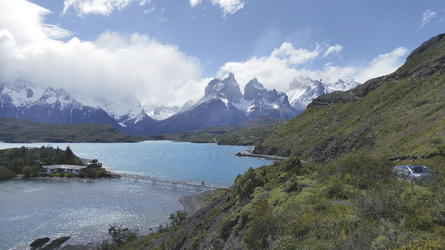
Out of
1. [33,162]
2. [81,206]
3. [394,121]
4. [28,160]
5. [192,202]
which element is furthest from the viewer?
[33,162]

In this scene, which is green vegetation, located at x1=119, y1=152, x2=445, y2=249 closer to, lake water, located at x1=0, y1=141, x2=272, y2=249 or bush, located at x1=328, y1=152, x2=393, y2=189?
bush, located at x1=328, y1=152, x2=393, y2=189

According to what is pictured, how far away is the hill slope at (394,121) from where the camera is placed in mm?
43281

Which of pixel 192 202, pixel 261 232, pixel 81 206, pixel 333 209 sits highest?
pixel 333 209

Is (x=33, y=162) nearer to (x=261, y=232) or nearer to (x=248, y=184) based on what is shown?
(x=248, y=184)

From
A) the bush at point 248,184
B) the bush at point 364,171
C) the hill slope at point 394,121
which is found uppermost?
the hill slope at point 394,121

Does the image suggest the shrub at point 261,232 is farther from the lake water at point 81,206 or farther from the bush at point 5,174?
the bush at point 5,174

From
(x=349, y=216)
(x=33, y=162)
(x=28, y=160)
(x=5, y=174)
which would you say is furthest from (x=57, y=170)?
(x=349, y=216)

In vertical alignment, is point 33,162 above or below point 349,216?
below

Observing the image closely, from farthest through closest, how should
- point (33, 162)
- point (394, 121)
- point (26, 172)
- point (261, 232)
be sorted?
point (33, 162) < point (26, 172) < point (394, 121) < point (261, 232)

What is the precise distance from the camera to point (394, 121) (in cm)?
6425

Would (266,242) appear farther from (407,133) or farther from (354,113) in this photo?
(354,113)

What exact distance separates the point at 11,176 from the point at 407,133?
158984mm

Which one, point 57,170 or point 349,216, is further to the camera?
point 57,170

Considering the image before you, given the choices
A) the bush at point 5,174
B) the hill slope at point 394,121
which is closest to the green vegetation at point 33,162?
the bush at point 5,174
